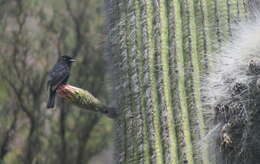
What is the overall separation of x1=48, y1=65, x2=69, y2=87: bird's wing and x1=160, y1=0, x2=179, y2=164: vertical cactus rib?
133cm

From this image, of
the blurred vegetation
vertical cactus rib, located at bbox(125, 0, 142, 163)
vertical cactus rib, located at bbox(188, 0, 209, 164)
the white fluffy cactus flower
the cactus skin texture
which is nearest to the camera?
the white fluffy cactus flower

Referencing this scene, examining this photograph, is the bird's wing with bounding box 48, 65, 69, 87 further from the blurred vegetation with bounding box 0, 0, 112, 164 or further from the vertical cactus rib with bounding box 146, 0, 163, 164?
the blurred vegetation with bounding box 0, 0, 112, 164

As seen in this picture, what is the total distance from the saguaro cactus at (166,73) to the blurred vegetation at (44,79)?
662cm

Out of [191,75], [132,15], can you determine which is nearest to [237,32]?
[191,75]

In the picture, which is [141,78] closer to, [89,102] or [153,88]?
[153,88]

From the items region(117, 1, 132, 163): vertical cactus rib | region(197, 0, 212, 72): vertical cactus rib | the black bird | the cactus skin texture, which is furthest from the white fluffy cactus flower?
the black bird

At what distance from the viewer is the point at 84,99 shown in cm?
301

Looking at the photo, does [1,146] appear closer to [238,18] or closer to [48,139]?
[48,139]

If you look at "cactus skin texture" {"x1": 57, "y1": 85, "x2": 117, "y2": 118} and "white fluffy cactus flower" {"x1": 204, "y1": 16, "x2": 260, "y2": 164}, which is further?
"cactus skin texture" {"x1": 57, "y1": 85, "x2": 117, "y2": 118}

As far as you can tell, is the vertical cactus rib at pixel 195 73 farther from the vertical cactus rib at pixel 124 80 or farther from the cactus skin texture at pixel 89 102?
the cactus skin texture at pixel 89 102

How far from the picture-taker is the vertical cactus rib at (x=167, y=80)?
9.21ft

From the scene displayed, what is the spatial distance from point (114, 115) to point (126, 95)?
0.12 metres

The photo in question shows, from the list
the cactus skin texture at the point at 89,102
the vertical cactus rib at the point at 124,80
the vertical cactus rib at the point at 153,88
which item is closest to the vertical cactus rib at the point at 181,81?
the vertical cactus rib at the point at 153,88

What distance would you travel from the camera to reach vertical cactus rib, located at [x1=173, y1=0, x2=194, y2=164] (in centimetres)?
279
